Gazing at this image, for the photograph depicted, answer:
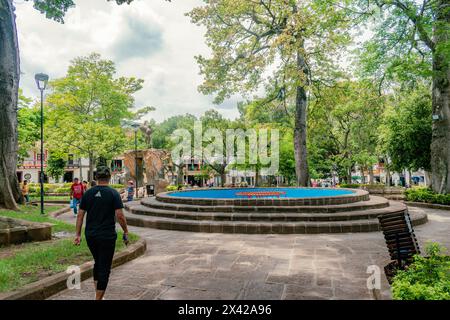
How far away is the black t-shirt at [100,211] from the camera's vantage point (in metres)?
3.73

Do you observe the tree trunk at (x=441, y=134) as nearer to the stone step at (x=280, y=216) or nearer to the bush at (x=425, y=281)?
the stone step at (x=280, y=216)

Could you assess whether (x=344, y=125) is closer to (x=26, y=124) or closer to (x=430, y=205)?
(x=430, y=205)

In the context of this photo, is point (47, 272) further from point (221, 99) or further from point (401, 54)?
point (221, 99)

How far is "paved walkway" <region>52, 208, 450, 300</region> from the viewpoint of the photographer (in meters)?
4.23

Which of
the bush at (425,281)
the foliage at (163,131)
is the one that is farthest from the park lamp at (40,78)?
the foliage at (163,131)

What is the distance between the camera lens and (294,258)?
6.07 metres

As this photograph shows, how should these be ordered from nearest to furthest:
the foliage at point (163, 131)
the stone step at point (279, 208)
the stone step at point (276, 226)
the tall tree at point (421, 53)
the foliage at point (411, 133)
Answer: the stone step at point (276, 226) → the stone step at point (279, 208) → the tall tree at point (421, 53) → the foliage at point (411, 133) → the foliage at point (163, 131)

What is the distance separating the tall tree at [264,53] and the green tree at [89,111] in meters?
13.0

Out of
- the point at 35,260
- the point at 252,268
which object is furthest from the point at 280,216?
the point at 35,260

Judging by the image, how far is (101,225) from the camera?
3744 mm

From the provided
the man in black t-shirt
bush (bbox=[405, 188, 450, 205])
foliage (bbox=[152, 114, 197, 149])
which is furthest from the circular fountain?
foliage (bbox=[152, 114, 197, 149])

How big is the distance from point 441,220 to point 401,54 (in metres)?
8.66

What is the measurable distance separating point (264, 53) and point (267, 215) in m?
13.5

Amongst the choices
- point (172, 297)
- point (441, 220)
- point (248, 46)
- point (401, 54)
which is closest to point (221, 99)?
point (248, 46)
